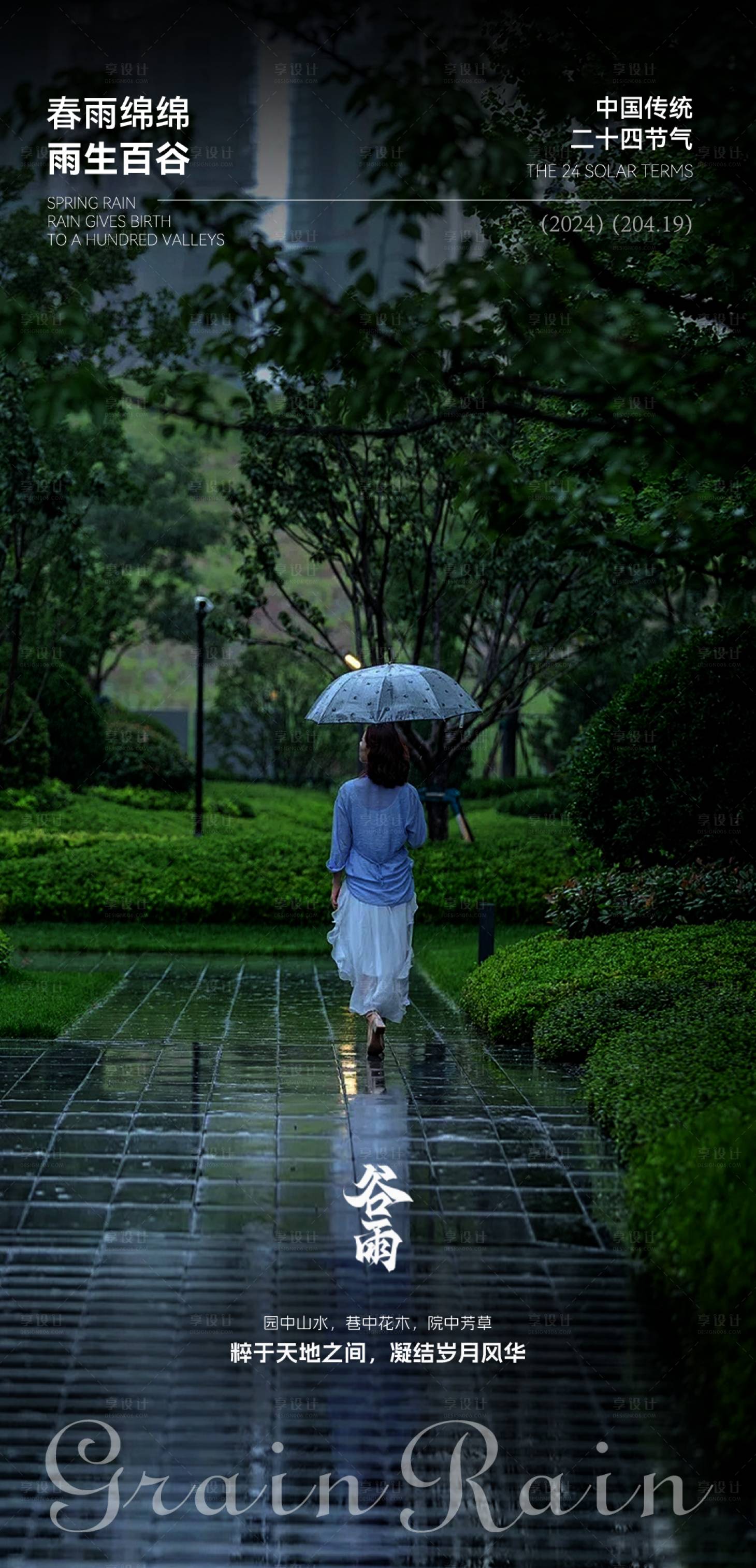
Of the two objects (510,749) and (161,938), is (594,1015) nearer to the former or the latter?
(161,938)

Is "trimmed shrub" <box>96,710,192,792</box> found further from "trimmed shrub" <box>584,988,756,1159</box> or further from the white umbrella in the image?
"trimmed shrub" <box>584,988,756,1159</box>

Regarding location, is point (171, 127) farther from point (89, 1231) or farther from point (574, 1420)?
point (574, 1420)

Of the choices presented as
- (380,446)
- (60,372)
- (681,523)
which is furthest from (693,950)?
(380,446)

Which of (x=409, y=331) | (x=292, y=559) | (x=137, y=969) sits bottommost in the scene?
(x=137, y=969)

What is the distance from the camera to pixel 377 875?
863 centimetres

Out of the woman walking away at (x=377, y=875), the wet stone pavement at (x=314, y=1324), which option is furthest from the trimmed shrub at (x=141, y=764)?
the wet stone pavement at (x=314, y=1324)

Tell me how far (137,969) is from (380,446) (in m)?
7.90

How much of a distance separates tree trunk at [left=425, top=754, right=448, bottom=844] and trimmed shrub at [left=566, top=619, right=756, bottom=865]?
5911 millimetres

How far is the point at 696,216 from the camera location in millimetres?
6727

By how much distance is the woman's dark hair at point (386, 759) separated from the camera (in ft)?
28.0

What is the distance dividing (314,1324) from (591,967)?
5.30 metres

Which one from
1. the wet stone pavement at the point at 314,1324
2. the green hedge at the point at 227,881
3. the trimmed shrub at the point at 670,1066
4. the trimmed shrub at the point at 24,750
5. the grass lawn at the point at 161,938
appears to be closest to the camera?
the wet stone pavement at the point at 314,1324

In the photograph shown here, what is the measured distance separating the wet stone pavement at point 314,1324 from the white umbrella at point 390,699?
221cm

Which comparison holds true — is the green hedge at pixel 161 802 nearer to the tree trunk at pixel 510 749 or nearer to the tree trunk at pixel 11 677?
the tree trunk at pixel 11 677
